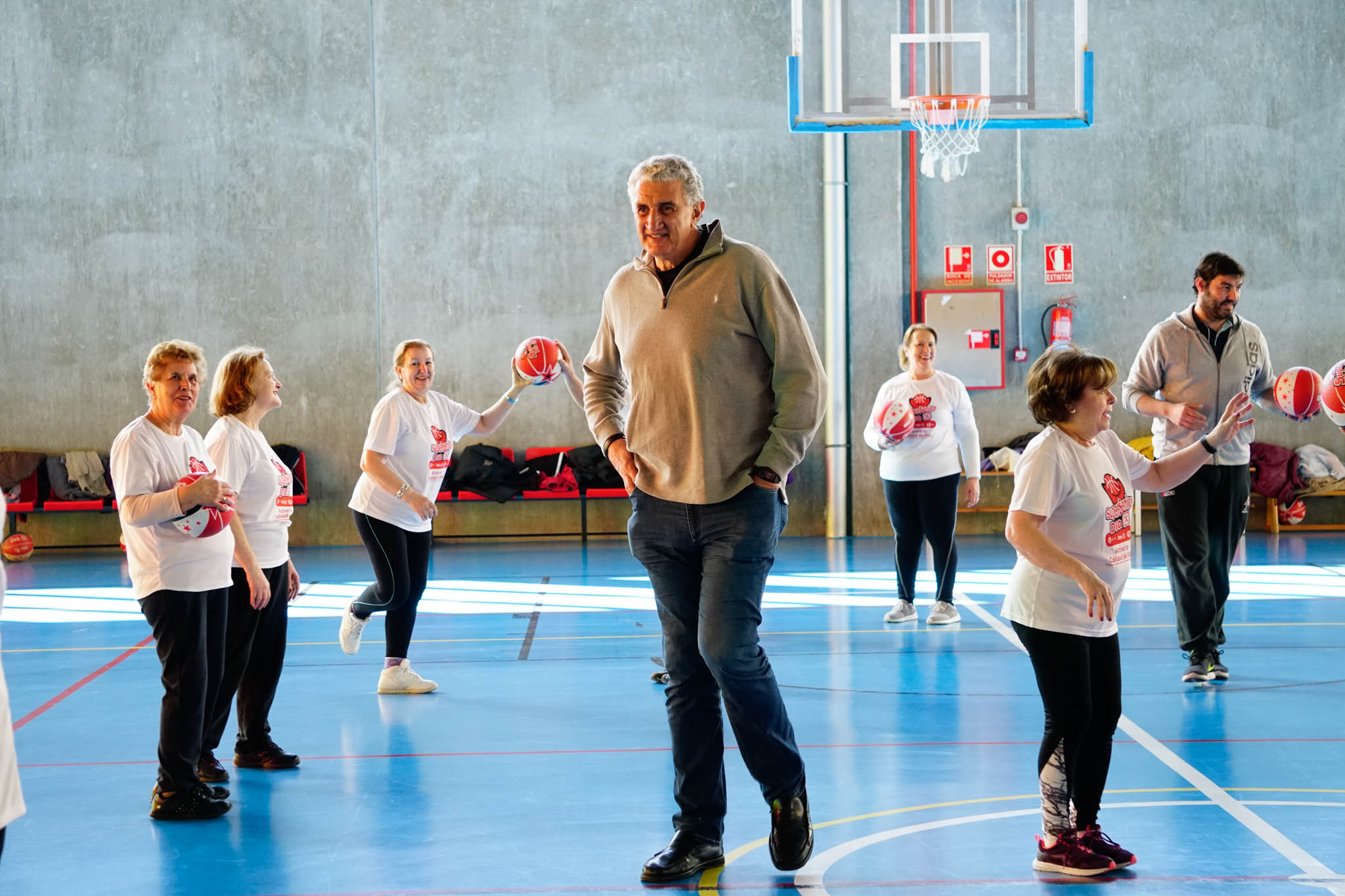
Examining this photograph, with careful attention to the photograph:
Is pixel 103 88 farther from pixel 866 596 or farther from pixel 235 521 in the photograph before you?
pixel 235 521

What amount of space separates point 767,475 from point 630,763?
1.76 meters

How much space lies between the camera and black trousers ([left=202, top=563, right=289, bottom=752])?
4.42m

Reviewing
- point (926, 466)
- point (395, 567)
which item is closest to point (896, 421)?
point (926, 466)

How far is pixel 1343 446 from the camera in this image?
12.8 metres

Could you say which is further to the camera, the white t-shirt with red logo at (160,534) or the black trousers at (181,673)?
the black trousers at (181,673)

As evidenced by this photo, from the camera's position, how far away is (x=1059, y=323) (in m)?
12.5

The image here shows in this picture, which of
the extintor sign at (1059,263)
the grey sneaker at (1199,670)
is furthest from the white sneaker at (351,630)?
the extintor sign at (1059,263)

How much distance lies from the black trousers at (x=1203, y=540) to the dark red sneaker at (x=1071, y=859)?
250 cm

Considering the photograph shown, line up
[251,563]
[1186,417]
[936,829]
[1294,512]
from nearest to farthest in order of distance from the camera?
[936,829], [251,563], [1186,417], [1294,512]

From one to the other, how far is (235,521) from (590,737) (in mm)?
1633

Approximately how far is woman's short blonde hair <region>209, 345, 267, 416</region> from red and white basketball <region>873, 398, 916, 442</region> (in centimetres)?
383

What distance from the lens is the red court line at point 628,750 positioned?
476 cm

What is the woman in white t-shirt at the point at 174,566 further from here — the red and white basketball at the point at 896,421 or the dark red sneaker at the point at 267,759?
the red and white basketball at the point at 896,421

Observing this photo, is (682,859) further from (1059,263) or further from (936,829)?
(1059,263)
